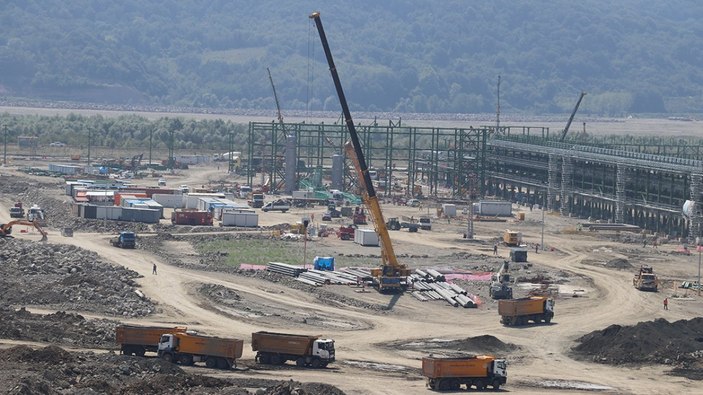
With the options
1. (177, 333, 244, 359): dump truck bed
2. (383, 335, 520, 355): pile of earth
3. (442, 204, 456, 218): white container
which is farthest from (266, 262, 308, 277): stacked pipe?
(442, 204, 456, 218): white container

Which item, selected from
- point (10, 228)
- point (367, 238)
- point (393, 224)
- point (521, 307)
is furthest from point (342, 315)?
point (393, 224)

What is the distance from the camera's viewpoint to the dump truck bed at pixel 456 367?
43375mm

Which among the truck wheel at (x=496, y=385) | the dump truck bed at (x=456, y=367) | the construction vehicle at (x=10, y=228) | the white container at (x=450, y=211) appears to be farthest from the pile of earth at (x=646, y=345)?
the white container at (x=450, y=211)

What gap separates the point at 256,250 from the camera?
76.5 metres

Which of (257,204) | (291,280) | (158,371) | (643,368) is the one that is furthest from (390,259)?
(257,204)

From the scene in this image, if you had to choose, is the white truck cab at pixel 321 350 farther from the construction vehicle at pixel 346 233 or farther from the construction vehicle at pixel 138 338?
the construction vehicle at pixel 346 233

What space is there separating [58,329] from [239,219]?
4006cm

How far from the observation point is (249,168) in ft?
396

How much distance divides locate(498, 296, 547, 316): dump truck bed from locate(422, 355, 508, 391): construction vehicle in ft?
37.8

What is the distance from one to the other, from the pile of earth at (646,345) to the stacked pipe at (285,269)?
1655cm

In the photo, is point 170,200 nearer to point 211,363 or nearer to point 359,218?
point 359,218

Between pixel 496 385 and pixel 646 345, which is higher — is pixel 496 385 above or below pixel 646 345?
below

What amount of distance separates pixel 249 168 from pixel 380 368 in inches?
2952

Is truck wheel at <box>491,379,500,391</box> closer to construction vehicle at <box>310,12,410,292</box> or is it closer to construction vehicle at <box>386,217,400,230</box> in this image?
construction vehicle at <box>310,12,410,292</box>
